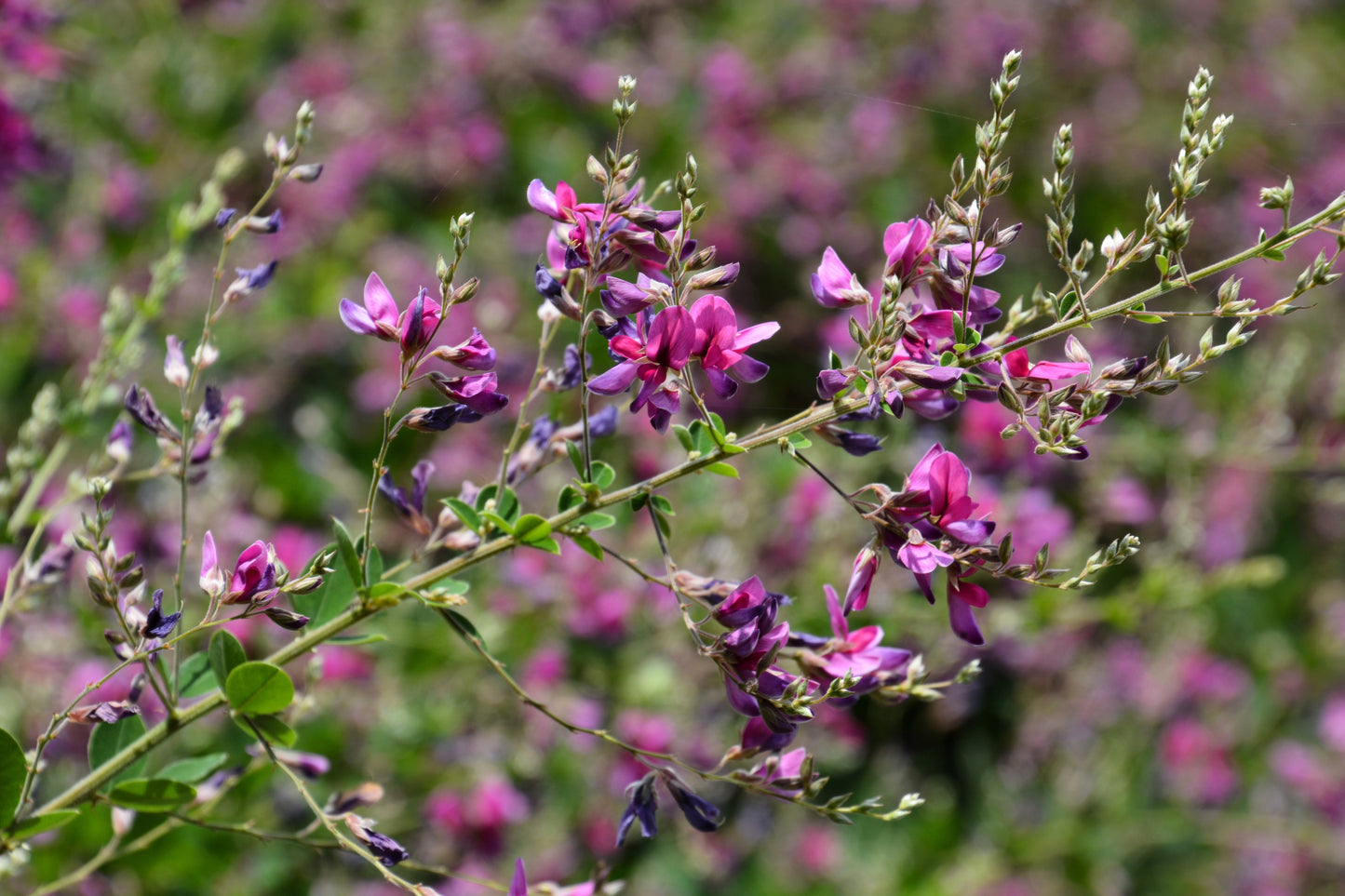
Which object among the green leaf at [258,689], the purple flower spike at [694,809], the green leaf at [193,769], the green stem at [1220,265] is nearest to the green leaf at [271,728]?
the green leaf at [258,689]

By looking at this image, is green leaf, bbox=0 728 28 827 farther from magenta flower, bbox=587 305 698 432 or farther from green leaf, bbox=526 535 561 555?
magenta flower, bbox=587 305 698 432

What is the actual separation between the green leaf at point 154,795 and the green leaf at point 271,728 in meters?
0.08

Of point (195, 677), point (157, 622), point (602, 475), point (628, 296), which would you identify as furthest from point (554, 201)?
point (195, 677)

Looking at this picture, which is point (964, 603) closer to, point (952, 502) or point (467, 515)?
point (952, 502)

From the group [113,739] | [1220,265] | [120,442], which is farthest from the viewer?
[120,442]

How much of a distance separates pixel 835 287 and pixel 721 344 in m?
0.14

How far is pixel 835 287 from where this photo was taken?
102 centimetres

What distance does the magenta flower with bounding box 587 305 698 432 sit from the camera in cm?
91

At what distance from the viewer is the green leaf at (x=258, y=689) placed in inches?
37.6

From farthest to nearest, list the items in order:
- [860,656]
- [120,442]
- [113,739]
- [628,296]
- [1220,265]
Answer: [120,442] < [113,739] < [860,656] < [628,296] < [1220,265]

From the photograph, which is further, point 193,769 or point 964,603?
point 193,769

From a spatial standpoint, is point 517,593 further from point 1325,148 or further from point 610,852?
point 1325,148

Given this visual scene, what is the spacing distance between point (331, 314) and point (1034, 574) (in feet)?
10.0

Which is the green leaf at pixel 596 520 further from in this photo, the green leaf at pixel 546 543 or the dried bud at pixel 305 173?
the dried bud at pixel 305 173
